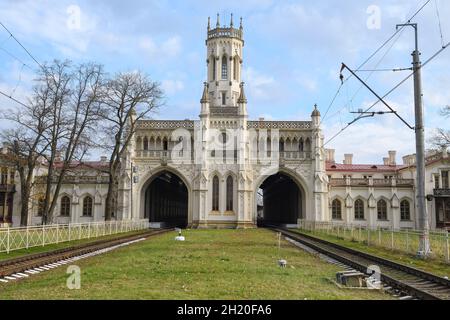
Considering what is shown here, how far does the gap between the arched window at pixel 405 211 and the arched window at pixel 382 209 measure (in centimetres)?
190

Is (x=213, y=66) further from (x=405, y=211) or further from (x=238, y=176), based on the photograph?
(x=405, y=211)

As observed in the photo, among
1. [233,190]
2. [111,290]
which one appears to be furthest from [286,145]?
[111,290]

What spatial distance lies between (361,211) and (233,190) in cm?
1696

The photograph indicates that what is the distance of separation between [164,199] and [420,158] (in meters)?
53.3

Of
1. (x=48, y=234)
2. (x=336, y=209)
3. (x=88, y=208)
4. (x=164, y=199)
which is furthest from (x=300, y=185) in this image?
(x=48, y=234)

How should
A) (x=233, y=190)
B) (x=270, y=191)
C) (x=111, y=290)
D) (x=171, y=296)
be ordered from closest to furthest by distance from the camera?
(x=171, y=296)
(x=111, y=290)
(x=233, y=190)
(x=270, y=191)

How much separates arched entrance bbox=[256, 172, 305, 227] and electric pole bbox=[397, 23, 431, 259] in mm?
34108

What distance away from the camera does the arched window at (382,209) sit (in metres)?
57.8

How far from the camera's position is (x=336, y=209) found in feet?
193

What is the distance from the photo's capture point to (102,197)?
184 feet

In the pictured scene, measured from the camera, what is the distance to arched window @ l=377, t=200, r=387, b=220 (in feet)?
189

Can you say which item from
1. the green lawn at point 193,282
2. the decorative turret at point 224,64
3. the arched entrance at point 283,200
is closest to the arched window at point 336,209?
the arched entrance at point 283,200

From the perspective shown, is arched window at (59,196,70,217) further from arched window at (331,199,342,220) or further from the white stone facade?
arched window at (331,199,342,220)
